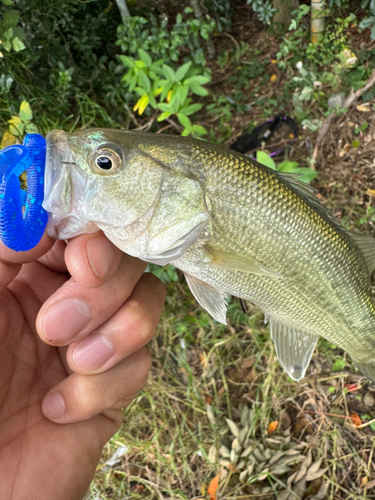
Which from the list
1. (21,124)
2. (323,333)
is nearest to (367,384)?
(323,333)

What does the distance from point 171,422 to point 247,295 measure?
6.29 feet

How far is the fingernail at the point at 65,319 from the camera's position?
51.6 inches

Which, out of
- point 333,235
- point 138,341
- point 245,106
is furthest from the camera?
point 245,106

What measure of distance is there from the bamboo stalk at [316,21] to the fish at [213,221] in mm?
2609

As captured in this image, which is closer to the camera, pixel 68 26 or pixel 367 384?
pixel 367 384

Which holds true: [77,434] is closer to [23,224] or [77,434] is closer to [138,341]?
[138,341]

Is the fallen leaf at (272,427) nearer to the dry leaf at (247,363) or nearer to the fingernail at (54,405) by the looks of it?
the dry leaf at (247,363)

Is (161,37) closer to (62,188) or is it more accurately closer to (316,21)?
(316,21)

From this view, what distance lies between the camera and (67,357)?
1465 mm

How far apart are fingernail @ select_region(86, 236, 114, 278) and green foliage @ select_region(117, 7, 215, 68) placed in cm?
261

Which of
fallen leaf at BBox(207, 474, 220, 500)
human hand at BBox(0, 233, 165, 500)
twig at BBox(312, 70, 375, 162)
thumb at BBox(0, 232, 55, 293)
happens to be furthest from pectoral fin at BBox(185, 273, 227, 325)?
twig at BBox(312, 70, 375, 162)

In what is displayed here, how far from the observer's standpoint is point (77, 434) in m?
1.57

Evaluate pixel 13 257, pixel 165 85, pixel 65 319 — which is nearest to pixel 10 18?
pixel 165 85

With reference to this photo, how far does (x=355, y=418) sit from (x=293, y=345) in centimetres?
136
